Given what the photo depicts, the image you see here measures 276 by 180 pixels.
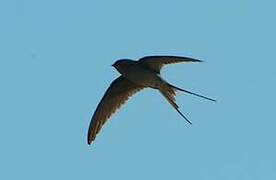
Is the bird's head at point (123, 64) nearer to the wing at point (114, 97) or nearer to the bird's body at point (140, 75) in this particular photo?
the bird's body at point (140, 75)

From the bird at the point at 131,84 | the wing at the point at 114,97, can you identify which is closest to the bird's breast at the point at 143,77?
the bird at the point at 131,84

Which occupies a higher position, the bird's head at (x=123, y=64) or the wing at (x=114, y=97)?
the bird's head at (x=123, y=64)

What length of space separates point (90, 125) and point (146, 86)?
0.73 meters

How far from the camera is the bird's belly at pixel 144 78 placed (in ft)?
25.2

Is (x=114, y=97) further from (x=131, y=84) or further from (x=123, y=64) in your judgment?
(x=123, y=64)

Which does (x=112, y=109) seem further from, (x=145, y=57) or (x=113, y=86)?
(x=145, y=57)

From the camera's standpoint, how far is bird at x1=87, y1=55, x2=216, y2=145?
761cm

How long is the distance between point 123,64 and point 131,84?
2.11ft

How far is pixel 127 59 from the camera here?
25.9 ft

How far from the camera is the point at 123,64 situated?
309 inches

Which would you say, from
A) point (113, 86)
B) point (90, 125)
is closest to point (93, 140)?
point (90, 125)

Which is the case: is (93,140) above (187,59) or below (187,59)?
below

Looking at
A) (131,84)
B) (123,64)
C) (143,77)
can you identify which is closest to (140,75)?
(143,77)

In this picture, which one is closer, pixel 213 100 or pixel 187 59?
pixel 213 100
